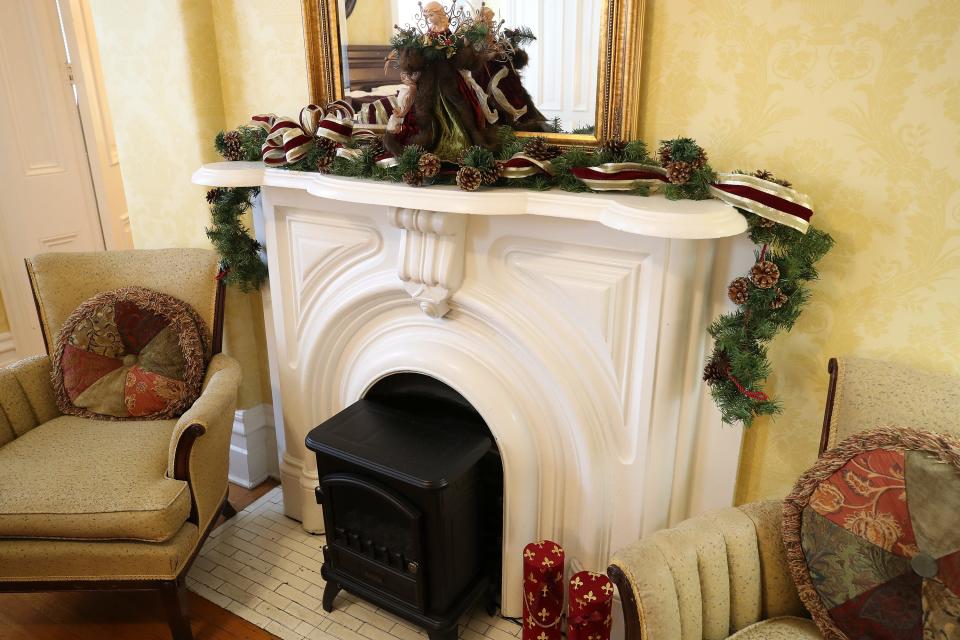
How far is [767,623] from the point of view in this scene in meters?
1.46

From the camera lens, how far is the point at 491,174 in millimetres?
1587

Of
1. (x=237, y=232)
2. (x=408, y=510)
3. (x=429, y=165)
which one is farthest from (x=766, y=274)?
(x=237, y=232)

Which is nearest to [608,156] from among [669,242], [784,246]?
[669,242]

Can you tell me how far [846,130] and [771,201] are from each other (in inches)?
9.7

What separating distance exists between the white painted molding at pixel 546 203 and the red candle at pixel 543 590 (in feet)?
2.94


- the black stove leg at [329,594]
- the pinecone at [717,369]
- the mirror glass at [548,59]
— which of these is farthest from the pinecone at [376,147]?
the black stove leg at [329,594]

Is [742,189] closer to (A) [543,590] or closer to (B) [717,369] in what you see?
(B) [717,369]

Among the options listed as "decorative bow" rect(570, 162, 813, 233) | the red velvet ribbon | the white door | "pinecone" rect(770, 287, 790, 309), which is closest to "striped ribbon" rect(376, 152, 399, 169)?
"decorative bow" rect(570, 162, 813, 233)

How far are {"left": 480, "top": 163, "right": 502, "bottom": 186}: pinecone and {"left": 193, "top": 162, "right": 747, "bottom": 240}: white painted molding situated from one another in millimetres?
26

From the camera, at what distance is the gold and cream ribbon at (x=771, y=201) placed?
135cm

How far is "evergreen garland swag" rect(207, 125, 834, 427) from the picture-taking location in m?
1.42

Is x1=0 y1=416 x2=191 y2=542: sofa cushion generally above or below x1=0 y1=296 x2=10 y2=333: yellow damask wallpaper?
above

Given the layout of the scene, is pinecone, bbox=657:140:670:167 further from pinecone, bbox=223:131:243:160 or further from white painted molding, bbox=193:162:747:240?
Answer: pinecone, bbox=223:131:243:160

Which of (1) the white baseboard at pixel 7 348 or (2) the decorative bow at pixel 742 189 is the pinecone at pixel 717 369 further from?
(1) the white baseboard at pixel 7 348
